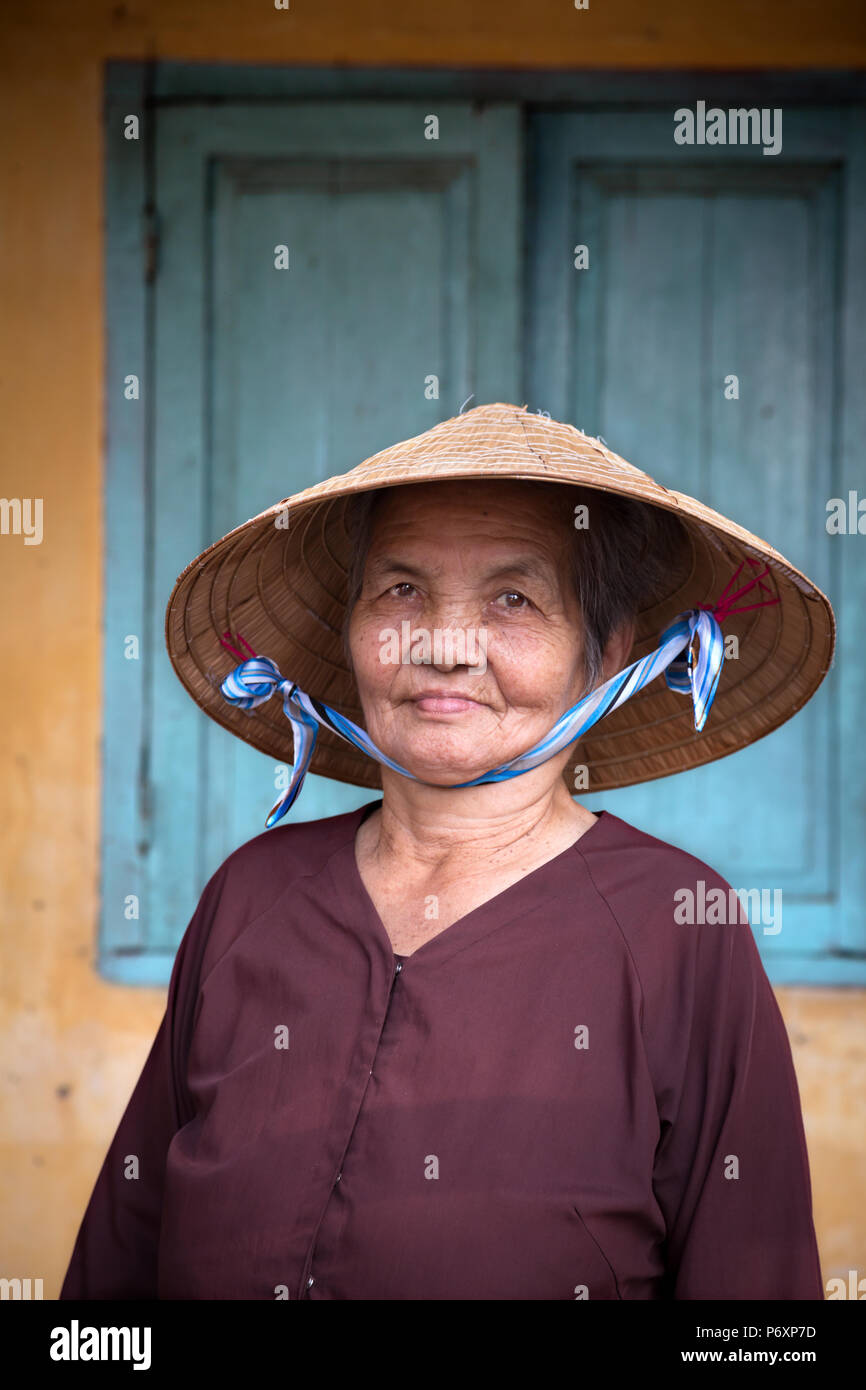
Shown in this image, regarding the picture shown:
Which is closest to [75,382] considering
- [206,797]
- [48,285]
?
[48,285]

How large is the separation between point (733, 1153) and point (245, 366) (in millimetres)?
2301

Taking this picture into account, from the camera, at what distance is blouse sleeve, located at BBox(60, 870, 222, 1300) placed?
1652mm

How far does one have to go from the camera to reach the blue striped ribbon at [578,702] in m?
1.52

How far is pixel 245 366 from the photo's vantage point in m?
3.08

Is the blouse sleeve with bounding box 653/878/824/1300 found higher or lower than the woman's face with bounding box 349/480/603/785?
lower

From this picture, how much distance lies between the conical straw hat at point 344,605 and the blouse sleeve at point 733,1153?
0.47 metres

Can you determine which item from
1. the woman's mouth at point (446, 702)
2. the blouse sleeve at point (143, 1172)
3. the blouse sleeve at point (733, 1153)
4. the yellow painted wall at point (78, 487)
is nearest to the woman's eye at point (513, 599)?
the woman's mouth at point (446, 702)

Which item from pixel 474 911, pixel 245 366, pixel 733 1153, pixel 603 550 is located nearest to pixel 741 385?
pixel 245 366

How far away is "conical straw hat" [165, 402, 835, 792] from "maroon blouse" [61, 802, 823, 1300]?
37 cm

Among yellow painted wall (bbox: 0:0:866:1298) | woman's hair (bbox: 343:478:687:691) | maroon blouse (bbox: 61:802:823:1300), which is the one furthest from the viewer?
yellow painted wall (bbox: 0:0:866:1298)
